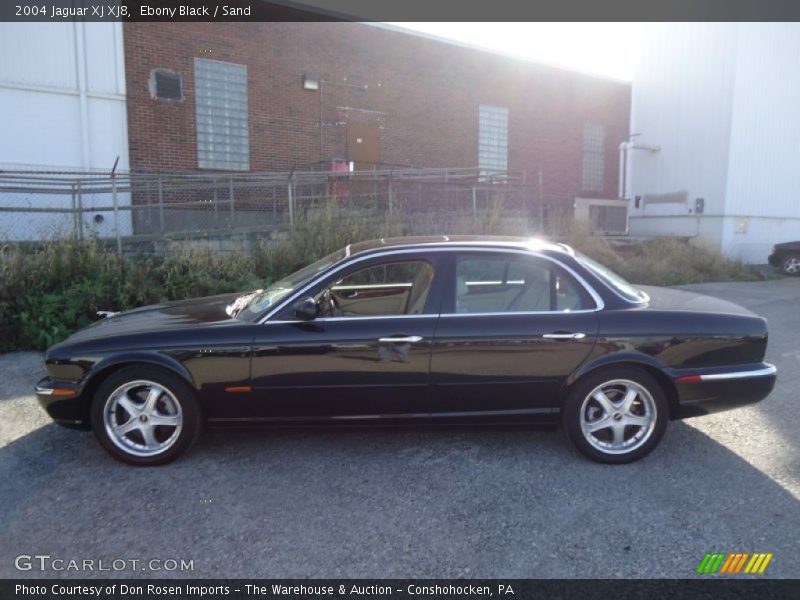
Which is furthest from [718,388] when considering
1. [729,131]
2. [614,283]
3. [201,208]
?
[729,131]

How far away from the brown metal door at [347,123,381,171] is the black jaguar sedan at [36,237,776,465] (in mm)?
14684

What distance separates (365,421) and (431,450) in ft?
1.80

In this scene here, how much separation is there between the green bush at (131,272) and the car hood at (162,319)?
3191mm

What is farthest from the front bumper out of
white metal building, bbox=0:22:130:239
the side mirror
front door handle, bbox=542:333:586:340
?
white metal building, bbox=0:22:130:239

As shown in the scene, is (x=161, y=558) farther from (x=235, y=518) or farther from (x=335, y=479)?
(x=335, y=479)

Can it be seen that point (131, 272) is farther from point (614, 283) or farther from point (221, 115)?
point (221, 115)

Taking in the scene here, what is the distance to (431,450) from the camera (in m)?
4.05

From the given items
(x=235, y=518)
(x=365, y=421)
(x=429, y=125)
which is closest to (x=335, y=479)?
(x=365, y=421)

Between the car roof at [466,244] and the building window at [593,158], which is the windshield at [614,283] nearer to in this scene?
the car roof at [466,244]

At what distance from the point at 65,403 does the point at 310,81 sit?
48.9 ft

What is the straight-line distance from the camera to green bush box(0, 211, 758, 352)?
23.5 ft

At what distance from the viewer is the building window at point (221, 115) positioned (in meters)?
15.4

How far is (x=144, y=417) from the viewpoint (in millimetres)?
3775

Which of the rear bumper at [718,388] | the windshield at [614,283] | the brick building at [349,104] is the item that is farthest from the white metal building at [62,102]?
the rear bumper at [718,388]
